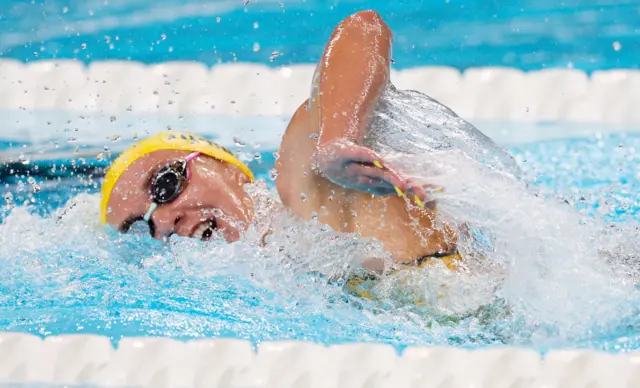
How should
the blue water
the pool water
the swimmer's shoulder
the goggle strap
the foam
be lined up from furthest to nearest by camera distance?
the blue water
the foam
the goggle strap
the pool water
the swimmer's shoulder

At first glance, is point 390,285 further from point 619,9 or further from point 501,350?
point 619,9

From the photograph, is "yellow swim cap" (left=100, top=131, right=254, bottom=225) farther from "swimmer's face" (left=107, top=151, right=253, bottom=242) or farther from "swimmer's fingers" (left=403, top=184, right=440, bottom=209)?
"swimmer's fingers" (left=403, top=184, right=440, bottom=209)

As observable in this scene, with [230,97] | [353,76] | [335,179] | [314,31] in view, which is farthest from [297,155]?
[314,31]

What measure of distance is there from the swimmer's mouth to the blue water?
1.88 meters

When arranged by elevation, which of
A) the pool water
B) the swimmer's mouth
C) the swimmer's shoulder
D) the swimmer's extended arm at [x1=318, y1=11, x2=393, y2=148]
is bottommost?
the pool water

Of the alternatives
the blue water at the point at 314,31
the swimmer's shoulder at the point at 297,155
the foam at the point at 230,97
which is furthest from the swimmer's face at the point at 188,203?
the blue water at the point at 314,31

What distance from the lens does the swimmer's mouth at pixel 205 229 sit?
1.91 meters

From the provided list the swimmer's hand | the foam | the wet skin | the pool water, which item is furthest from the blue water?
the swimmer's hand

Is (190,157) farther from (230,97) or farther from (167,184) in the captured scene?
(230,97)

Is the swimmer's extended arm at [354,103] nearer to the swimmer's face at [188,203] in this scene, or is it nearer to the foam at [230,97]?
the swimmer's face at [188,203]

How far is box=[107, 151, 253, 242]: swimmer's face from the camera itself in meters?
1.91

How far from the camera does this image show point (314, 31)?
4.07 m

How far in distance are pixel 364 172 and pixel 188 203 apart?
2.14ft

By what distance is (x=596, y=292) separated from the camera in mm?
1736
